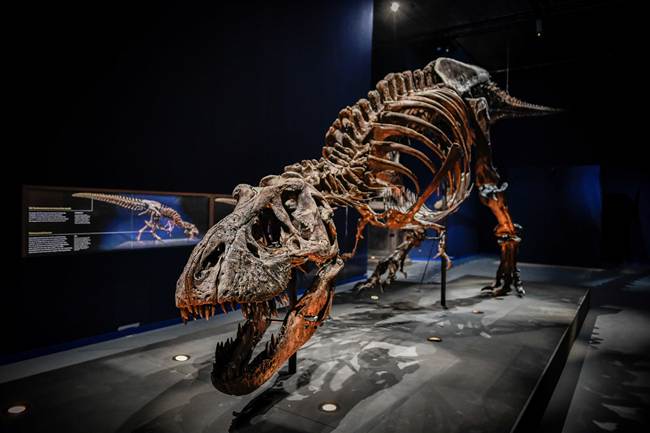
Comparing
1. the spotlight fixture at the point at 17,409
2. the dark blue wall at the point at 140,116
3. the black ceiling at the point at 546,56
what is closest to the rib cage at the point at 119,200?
the dark blue wall at the point at 140,116

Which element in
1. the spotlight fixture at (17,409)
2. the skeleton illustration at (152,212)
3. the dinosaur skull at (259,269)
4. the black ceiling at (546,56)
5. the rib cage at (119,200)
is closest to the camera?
the dinosaur skull at (259,269)

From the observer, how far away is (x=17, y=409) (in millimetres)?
3068

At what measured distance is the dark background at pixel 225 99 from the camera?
4266mm

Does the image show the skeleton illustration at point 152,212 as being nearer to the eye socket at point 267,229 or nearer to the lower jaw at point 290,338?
the eye socket at point 267,229

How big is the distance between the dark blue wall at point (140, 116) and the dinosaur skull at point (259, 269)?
2.45 m

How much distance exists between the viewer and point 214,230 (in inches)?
99.4

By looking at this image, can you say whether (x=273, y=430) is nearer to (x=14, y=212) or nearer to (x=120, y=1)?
(x=14, y=212)

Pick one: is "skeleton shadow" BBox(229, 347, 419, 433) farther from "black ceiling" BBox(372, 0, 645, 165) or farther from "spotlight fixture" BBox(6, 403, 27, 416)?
"black ceiling" BBox(372, 0, 645, 165)

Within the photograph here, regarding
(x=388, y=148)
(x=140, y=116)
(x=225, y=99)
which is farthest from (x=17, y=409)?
(x=225, y=99)

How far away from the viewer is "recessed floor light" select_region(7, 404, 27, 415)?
3023mm

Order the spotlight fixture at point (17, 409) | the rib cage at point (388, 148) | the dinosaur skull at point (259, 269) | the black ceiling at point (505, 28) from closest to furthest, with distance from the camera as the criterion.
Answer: the dinosaur skull at point (259, 269)
the spotlight fixture at point (17, 409)
the rib cage at point (388, 148)
the black ceiling at point (505, 28)

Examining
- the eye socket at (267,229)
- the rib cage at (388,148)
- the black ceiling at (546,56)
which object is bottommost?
the eye socket at (267,229)

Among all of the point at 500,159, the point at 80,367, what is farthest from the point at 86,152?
the point at 500,159

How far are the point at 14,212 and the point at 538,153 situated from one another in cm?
1356
